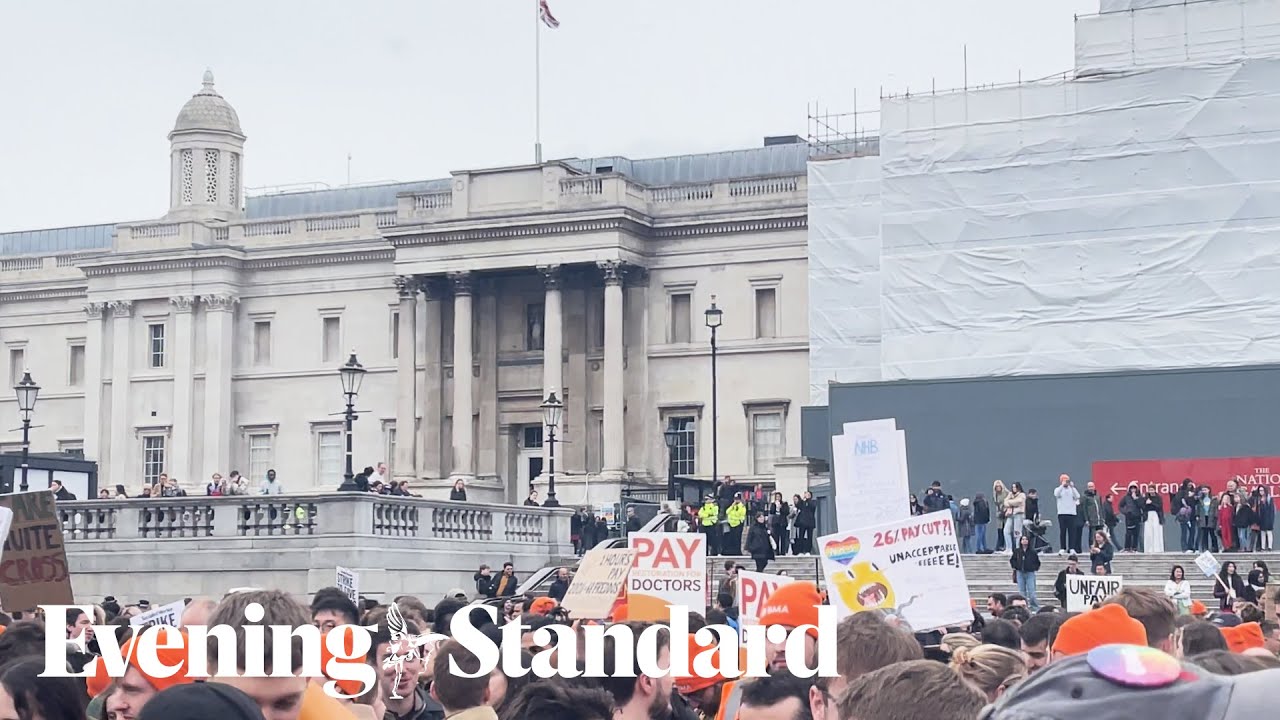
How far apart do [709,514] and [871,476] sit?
22109 mm

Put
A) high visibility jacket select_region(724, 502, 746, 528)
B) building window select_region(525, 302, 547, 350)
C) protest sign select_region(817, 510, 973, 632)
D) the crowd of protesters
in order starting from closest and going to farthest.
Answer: the crowd of protesters → protest sign select_region(817, 510, 973, 632) → high visibility jacket select_region(724, 502, 746, 528) → building window select_region(525, 302, 547, 350)

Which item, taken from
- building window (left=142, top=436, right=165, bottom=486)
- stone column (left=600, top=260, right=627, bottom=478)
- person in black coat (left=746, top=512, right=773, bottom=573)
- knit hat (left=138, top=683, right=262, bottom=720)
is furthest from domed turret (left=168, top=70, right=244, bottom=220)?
knit hat (left=138, top=683, right=262, bottom=720)

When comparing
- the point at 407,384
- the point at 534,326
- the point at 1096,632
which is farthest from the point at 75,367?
the point at 1096,632

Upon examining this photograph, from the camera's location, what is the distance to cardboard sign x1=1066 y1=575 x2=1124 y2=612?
19.3 metres

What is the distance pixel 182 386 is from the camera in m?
63.9

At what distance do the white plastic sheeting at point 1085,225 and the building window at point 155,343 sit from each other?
2986 centimetres

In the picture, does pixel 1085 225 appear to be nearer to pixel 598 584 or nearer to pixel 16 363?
pixel 598 584

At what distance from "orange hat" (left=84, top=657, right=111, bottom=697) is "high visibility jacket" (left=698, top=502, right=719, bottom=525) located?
31.0 metres

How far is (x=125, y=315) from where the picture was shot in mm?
65000

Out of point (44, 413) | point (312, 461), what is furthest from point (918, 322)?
point (44, 413)

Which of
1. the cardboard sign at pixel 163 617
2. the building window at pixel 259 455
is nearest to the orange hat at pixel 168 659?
the cardboard sign at pixel 163 617

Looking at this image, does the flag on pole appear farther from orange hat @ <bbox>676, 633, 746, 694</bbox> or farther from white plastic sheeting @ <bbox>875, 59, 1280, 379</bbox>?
orange hat @ <bbox>676, 633, 746, 694</bbox>

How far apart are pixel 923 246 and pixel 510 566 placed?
18.5 m

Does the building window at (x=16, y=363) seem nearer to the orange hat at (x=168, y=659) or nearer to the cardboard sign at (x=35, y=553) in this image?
the cardboard sign at (x=35, y=553)
